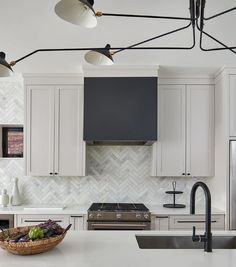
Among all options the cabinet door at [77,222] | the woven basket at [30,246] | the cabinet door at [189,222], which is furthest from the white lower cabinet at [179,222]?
the woven basket at [30,246]

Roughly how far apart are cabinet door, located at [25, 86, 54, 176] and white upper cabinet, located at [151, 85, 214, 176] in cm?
133

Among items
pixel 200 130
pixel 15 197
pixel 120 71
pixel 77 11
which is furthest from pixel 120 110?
pixel 77 11

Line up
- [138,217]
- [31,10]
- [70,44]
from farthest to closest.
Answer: [138,217]
[70,44]
[31,10]

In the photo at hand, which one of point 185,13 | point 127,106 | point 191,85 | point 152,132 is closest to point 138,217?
point 152,132

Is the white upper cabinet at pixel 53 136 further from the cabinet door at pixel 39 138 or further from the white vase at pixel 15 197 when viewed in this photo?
the white vase at pixel 15 197

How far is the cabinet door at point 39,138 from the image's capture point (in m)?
4.08

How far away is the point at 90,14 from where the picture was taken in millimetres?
1521

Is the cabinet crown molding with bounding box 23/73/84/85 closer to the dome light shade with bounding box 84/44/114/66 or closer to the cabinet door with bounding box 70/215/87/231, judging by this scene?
the cabinet door with bounding box 70/215/87/231

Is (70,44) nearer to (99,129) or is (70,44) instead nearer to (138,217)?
(99,129)

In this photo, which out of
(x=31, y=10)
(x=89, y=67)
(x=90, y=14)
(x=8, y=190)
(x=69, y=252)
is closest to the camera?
(x=90, y=14)

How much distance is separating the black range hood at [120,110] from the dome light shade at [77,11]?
2.33m

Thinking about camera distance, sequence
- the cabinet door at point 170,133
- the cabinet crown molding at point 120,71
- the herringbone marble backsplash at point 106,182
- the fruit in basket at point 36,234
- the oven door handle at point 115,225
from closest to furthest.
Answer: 1. the fruit in basket at point 36,234
2. the oven door handle at point 115,225
3. the cabinet crown molding at point 120,71
4. the cabinet door at point 170,133
5. the herringbone marble backsplash at point 106,182

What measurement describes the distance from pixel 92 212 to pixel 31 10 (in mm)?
2192

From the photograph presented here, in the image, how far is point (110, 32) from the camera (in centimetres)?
300
